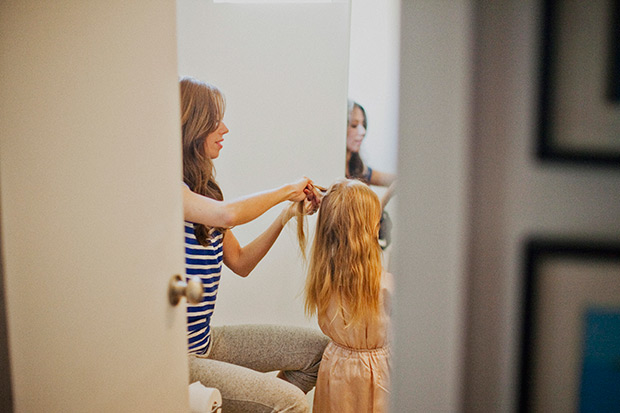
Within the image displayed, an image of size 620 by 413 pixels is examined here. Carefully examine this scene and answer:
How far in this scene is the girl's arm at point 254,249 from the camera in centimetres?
166

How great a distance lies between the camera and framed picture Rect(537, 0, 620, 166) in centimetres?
46

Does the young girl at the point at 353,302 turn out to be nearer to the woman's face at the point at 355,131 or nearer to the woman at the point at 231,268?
the woman at the point at 231,268

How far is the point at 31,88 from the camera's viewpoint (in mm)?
659

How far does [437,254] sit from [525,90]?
0.68 ft

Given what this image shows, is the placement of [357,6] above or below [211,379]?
above

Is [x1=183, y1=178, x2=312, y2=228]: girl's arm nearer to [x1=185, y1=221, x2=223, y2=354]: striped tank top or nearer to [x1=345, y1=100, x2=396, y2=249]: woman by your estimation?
[x1=185, y1=221, x2=223, y2=354]: striped tank top

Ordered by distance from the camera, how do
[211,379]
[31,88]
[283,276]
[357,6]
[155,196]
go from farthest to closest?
[283,276] < [357,6] < [211,379] < [155,196] < [31,88]

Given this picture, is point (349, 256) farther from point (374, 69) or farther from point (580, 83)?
point (580, 83)

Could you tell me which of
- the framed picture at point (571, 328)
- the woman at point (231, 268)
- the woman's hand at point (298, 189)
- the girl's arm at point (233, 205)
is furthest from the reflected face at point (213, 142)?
the framed picture at point (571, 328)

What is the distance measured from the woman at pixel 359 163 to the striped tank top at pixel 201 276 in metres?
0.57

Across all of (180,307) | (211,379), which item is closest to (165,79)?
(180,307)

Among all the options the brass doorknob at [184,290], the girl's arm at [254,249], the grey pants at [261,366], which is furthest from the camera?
the girl's arm at [254,249]

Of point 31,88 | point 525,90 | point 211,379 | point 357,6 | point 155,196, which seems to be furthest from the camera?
point 357,6

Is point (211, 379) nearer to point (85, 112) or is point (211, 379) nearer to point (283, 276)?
point (283, 276)
